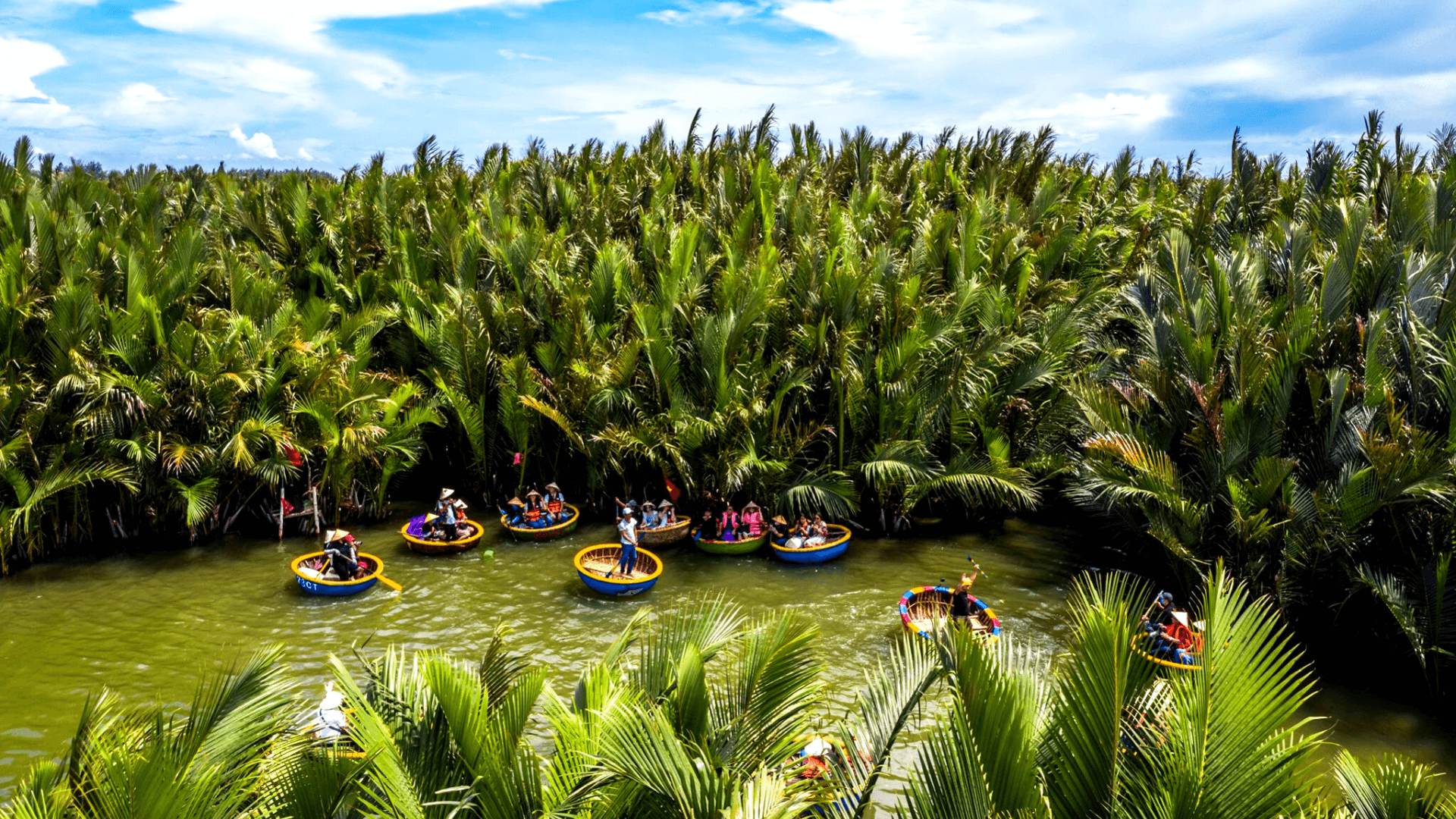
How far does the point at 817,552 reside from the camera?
16953 millimetres

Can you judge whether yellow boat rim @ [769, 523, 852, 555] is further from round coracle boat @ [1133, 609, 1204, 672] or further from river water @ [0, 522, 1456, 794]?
round coracle boat @ [1133, 609, 1204, 672]

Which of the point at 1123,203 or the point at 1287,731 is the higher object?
the point at 1123,203

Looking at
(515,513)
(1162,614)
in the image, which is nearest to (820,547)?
(1162,614)

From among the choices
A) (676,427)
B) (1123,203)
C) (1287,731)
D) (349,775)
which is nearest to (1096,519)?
(676,427)

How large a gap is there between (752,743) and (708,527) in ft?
39.1

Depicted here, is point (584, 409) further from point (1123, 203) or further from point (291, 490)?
point (1123, 203)

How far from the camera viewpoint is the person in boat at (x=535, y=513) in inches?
724

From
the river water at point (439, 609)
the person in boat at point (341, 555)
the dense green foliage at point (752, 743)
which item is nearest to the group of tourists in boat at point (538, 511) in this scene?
the river water at point (439, 609)

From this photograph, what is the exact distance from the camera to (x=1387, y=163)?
24188 millimetres

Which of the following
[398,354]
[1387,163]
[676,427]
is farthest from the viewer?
[1387,163]

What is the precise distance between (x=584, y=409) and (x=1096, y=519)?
34.9ft

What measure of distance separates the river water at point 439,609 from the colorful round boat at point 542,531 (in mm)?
171

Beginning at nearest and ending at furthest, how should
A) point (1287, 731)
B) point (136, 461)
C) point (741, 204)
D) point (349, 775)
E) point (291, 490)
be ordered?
point (1287, 731), point (349, 775), point (136, 461), point (291, 490), point (741, 204)

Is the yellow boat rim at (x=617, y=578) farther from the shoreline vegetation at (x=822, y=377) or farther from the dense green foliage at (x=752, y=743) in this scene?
the dense green foliage at (x=752, y=743)
